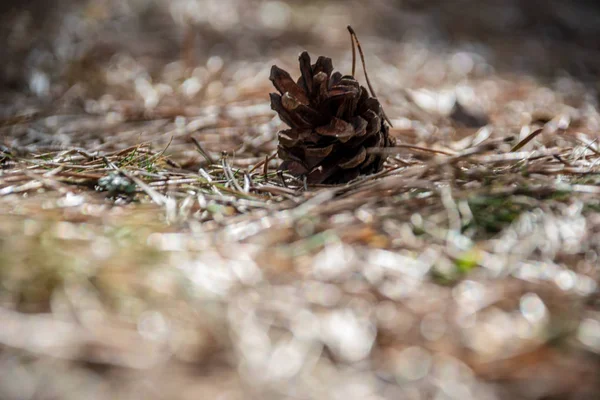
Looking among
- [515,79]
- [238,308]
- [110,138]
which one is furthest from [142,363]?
[515,79]

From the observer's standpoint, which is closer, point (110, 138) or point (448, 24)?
point (110, 138)

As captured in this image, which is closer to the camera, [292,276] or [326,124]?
[292,276]

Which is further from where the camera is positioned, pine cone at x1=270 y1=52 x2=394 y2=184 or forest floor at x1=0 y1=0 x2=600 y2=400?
pine cone at x1=270 y1=52 x2=394 y2=184

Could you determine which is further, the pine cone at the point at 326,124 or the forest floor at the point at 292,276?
the pine cone at the point at 326,124

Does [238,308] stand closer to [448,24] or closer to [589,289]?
[589,289]

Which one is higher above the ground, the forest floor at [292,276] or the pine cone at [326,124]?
the pine cone at [326,124]

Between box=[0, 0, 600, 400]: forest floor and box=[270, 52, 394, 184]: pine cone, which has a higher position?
box=[270, 52, 394, 184]: pine cone

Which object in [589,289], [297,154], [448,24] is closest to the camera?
[589,289]

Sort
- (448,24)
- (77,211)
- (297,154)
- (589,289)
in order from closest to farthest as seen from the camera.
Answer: (589,289), (77,211), (297,154), (448,24)
